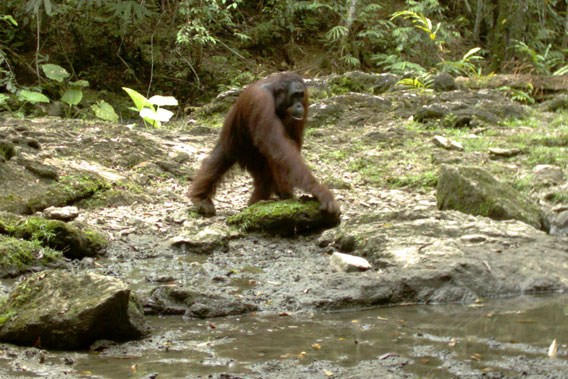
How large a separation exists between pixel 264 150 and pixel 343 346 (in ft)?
8.18

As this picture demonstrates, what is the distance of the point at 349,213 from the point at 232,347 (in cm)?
279

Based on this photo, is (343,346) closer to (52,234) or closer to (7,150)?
(52,234)

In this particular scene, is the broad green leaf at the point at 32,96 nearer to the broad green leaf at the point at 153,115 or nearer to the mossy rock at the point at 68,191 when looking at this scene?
the broad green leaf at the point at 153,115

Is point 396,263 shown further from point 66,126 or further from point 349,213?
point 66,126

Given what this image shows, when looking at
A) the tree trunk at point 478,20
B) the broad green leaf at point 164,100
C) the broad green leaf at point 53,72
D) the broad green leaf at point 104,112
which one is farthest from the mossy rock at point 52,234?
the tree trunk at point 478,20

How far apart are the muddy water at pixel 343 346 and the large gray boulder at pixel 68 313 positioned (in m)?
0.07

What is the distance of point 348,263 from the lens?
3799 millimetres

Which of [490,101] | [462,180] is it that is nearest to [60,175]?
[462,180]

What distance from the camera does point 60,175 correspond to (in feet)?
18.0

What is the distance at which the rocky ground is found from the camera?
3541mm

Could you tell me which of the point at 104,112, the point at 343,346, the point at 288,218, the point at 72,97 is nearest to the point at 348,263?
the point at 288,218

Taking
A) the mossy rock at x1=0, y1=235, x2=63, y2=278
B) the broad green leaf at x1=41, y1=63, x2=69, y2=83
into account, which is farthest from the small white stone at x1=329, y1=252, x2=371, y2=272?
the broad green leaf at x1=41, y1=63, x2=69, y2=83

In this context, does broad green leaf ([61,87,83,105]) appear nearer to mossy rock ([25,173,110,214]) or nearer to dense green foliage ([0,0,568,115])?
dense green foliage ([0,0,568,115])

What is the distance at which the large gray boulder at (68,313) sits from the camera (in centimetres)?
258
